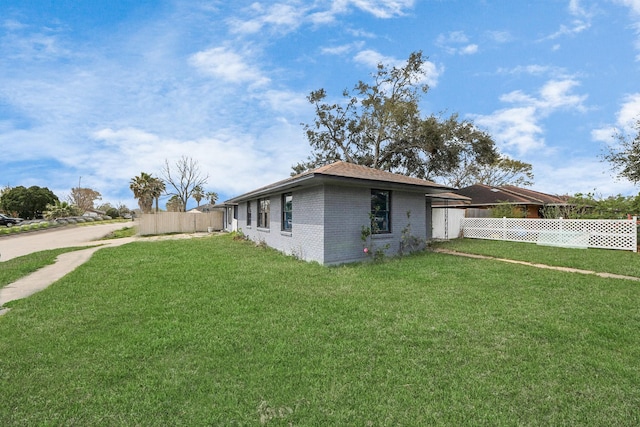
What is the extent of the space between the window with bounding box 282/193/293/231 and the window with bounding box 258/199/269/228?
235 centimetres

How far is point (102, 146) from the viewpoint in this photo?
20406 millimetres

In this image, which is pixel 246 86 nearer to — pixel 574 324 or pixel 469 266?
pixel 469 266

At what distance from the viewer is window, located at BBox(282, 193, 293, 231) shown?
11.5m

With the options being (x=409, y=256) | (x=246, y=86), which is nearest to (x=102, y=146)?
(x=246, y=86)

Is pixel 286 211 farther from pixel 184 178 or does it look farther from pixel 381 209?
pixel 184 178

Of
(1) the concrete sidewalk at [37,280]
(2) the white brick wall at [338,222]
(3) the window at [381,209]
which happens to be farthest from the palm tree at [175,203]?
(3) the window at [381,209]

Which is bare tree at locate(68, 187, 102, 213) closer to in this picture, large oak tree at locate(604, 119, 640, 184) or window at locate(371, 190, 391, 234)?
window at locate(371, 190, 391, 234)

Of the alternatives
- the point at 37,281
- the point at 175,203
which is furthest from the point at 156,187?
the point at 37,281

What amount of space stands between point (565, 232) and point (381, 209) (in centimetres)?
914

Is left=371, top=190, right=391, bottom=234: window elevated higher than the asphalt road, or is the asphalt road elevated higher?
left=371, top=190, right=391, bottom=234: window

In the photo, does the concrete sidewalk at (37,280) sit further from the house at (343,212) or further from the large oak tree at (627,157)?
the large oak tree at (627,157)

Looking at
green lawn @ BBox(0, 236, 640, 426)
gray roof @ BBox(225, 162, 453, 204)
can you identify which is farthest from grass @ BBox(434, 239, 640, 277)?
gray roof @ BBox(225, 162, 453, 204)

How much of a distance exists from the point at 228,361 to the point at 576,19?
15.0 m

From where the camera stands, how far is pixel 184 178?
3878cm
